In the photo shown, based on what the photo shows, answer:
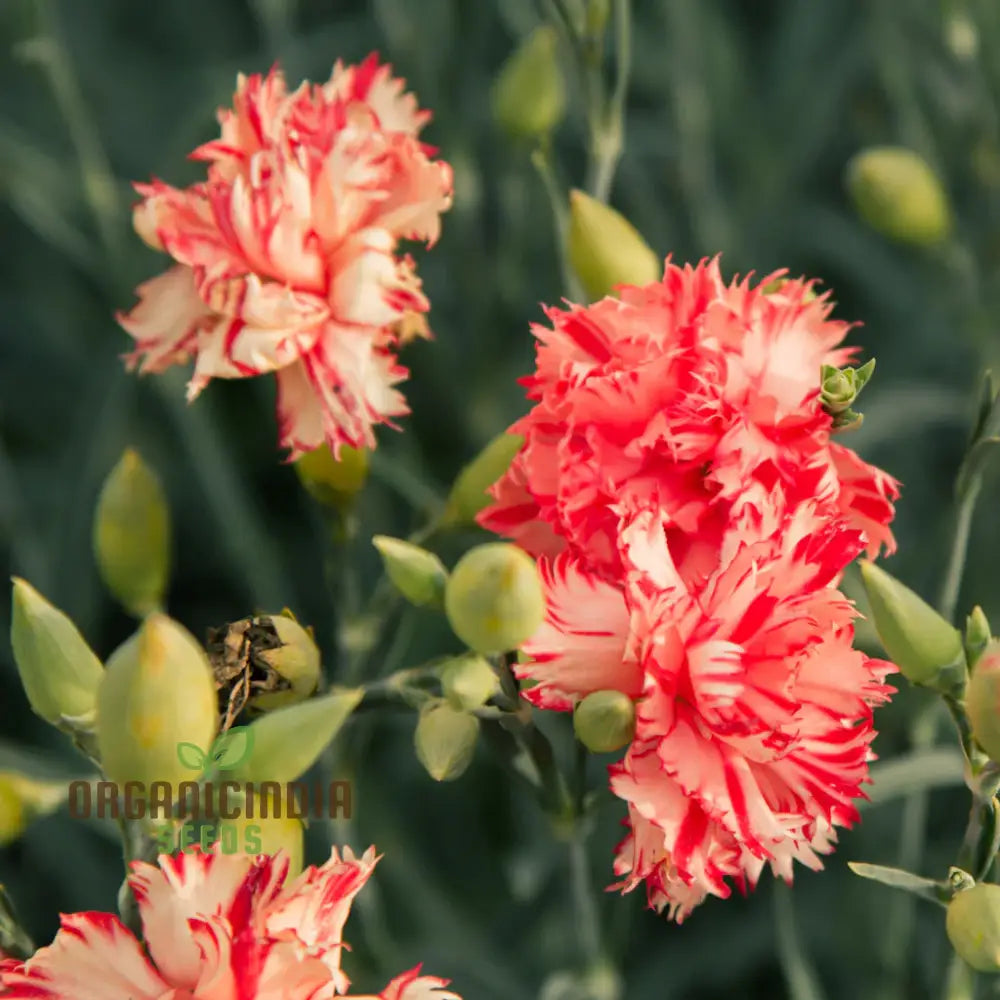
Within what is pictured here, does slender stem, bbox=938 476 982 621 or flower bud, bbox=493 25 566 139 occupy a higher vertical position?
flower bud, bbox=493 25 566 139

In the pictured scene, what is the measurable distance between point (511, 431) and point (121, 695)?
0.64 ft

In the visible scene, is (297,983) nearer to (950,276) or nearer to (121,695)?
(121,695)

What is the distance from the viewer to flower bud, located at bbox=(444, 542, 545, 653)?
1.70ft

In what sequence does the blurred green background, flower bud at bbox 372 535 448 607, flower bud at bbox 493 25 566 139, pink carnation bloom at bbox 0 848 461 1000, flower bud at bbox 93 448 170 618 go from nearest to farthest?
pink carnation bloom at bbox 0 848 461 1000, flower bud at bbox 372 535 448 607, flower bud at bbox 93 448 170 618, flower bud at bbox 493 25 566 139, the blurred green background

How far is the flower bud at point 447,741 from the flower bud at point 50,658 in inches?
5.3

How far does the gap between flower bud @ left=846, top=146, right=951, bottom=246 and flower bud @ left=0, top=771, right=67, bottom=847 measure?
581 millimetres

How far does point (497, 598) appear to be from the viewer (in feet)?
1.71

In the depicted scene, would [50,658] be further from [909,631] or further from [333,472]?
[909,631]

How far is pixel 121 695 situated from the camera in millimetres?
502

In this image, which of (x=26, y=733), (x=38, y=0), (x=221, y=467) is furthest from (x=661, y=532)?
(x=26, y=733)

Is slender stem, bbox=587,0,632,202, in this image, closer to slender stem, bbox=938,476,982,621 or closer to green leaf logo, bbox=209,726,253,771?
slender stem, bbox=938,476,982,621

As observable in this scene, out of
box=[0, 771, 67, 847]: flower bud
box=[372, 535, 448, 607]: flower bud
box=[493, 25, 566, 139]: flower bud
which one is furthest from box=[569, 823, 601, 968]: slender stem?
box=[493, 25, 566, 139]: flower bud

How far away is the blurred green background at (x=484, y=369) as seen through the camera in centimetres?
90

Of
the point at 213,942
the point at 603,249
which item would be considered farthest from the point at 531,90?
the point at 213,942
